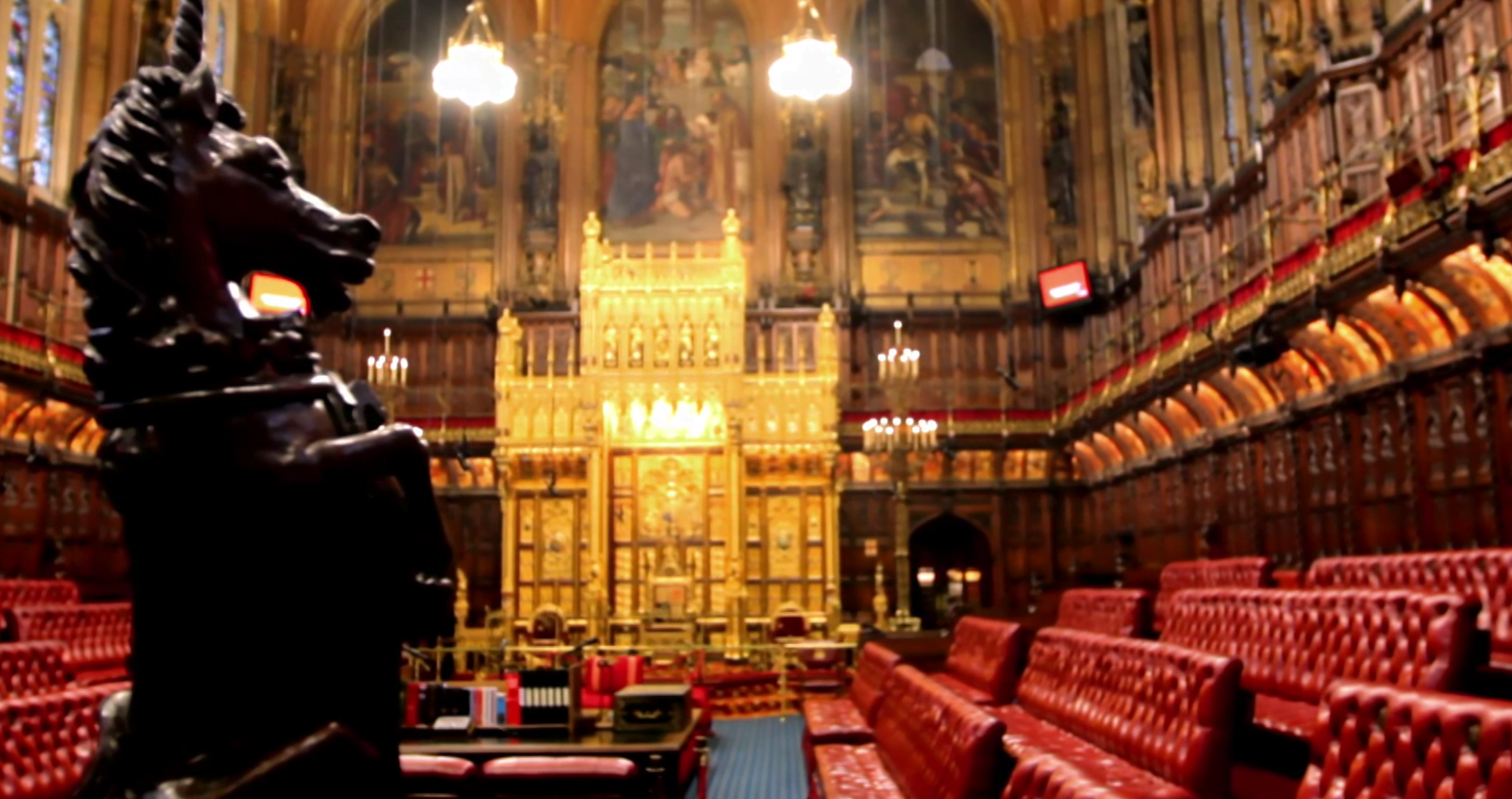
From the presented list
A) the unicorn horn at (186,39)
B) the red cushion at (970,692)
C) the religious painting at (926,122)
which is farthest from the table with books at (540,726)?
the religious painting at (926,122)

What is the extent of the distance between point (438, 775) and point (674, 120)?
23218 millimetres

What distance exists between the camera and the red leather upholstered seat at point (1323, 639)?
16.8 ft

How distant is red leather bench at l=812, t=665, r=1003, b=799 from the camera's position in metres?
4.18

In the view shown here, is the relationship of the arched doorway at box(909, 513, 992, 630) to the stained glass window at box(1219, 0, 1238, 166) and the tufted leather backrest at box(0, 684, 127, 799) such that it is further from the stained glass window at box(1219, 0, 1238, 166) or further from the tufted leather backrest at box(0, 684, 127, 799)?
the tufted leather backrest at box(0, 684, 127, 799)

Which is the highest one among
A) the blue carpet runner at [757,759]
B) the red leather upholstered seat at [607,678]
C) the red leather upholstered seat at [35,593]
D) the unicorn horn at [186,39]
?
the unicorn horn at [186,39]

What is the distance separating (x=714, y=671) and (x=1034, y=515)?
10.6m

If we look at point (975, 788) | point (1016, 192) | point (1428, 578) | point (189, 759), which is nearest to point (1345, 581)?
point (1428, 578)

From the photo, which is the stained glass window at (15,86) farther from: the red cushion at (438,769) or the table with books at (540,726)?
the red cushion at (438,769)

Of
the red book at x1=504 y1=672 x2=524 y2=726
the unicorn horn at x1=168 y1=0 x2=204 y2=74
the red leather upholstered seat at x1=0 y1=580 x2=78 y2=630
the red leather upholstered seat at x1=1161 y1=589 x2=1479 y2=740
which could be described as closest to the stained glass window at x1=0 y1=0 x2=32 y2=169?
the red leather upholstered seat at x1=0 y1=580 x2=78 y2=630

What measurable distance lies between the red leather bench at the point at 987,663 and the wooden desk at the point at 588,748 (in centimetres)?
219

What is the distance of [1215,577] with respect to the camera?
12.2 meters

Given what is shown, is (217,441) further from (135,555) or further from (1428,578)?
(1428,578)

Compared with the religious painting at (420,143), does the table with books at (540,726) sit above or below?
below

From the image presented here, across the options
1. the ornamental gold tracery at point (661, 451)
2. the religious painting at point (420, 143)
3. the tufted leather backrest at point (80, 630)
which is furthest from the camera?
the religious painting at point (420, 143)
